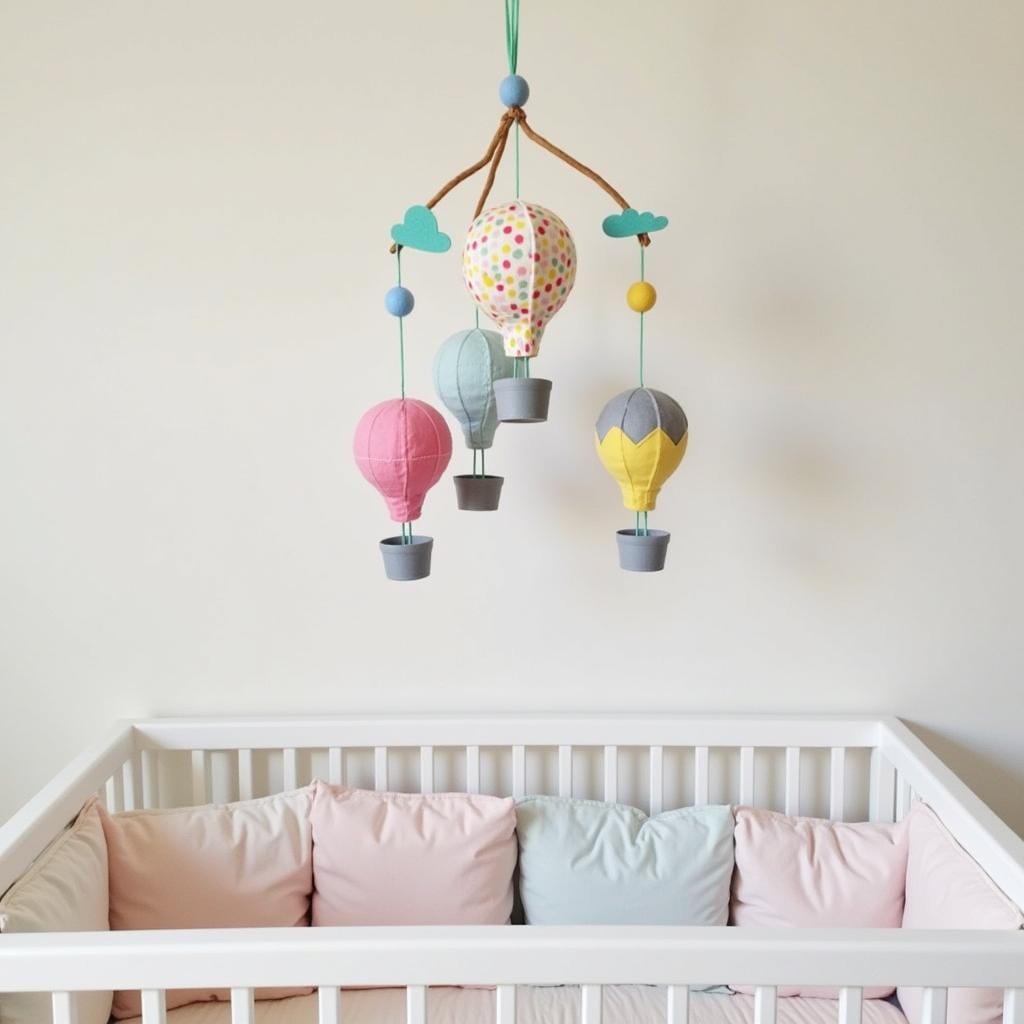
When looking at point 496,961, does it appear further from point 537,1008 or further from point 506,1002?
point 537,1008

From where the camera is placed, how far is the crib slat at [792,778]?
1646mm

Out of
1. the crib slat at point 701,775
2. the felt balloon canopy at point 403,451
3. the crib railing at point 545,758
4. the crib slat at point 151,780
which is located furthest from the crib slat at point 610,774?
the crib slat at point 151,780

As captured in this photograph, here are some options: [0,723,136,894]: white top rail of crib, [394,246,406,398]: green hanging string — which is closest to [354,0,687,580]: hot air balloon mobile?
[394,246,406,398]: green hanging string

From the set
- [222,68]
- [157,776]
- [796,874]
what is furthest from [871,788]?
[222,68]

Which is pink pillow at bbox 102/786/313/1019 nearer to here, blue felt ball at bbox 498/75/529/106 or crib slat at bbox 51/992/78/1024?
crib slat at bbox 51/992/78/1024

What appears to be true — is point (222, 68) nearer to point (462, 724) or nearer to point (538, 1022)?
point (462, 724)

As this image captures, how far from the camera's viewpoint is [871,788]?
1649 millimetres

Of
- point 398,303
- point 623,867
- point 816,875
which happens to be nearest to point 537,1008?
point 623,867

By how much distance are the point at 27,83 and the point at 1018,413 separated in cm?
173

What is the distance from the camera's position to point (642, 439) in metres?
1.37

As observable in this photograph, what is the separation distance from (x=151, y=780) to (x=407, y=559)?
0.69 meters

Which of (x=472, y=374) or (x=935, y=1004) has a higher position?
(x=472, y=374)

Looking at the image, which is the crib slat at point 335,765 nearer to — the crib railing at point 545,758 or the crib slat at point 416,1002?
the crib railing at point 545,758

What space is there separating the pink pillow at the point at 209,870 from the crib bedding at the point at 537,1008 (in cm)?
4
